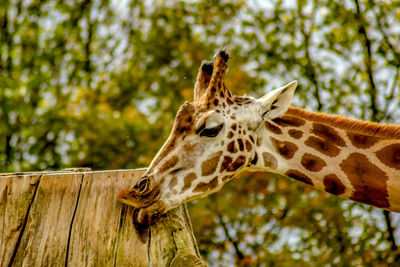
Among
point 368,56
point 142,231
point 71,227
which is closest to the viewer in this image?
point 71,227

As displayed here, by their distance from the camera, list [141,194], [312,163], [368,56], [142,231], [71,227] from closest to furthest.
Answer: [71,227]
[142,231]
[141,194]
[312,163]
[368,56]

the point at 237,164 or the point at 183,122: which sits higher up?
the point at 183,122

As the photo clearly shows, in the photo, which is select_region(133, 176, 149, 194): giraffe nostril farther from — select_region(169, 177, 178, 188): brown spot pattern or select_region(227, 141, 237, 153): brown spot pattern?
select_region(227, 141, 237, 153): brown spot pattern

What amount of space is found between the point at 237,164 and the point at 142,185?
1.11m

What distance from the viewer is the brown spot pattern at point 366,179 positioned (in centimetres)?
527

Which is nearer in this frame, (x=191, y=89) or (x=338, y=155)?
(x=338, y=155)

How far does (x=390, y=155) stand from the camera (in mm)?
5355

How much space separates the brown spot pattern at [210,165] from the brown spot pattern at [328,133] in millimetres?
970

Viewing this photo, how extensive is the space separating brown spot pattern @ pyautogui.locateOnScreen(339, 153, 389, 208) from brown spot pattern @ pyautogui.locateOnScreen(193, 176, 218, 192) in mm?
1146

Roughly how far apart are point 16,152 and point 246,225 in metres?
6.10

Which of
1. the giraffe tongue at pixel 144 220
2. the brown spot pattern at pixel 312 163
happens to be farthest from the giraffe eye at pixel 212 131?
the giraffe tongue at pixel 144 220

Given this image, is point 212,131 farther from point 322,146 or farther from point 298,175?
point 322,146

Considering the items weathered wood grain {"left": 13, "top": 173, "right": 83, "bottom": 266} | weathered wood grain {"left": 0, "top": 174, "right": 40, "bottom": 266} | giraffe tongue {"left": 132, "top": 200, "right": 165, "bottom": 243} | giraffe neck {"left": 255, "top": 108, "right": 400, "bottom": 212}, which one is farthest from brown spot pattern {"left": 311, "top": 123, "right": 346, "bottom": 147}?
weathered wood grain {"left": 0, "top": 174, "right": 40, "bottom": 266}

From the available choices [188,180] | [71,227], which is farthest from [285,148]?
[71,227]
